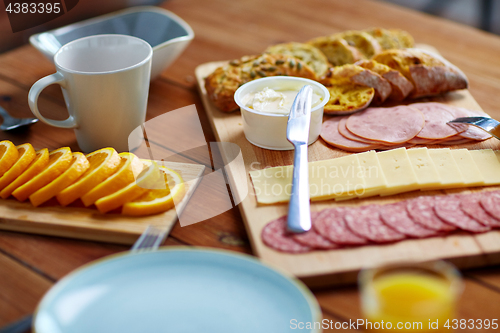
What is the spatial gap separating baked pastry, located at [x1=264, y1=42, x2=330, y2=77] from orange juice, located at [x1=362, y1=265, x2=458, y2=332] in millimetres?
1329

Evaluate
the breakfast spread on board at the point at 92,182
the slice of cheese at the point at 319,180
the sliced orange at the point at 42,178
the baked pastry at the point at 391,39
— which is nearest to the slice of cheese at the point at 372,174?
the slice of cheese at the point at 319,180

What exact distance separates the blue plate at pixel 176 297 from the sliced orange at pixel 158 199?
27cm

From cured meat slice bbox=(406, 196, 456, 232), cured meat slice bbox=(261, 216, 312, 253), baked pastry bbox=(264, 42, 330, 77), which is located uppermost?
baked pastry bbox=(264, 42, 330, 77)

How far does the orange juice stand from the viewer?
0.79m

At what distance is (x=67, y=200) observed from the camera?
1304 mm

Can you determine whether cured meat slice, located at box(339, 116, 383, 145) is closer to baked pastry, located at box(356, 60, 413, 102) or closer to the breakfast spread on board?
baked pastry, located at box(356, 60, 413, 102)

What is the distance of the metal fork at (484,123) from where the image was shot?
1592 millimetres

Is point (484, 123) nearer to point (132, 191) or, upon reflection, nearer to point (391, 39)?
point (391, 39)

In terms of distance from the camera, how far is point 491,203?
1.30 m

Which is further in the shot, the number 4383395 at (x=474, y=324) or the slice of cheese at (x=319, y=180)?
the slice of cheese at (x=319, y=180)

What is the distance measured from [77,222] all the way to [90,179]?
126 millimetres

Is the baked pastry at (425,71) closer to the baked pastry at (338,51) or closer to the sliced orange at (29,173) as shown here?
the baked pastry at (338,51)

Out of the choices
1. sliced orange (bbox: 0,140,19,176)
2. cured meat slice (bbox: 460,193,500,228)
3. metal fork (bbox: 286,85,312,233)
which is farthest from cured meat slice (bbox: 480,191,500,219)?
sliced orange (bbox: 0,140,19,176)

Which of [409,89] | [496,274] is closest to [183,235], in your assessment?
[496,274]
